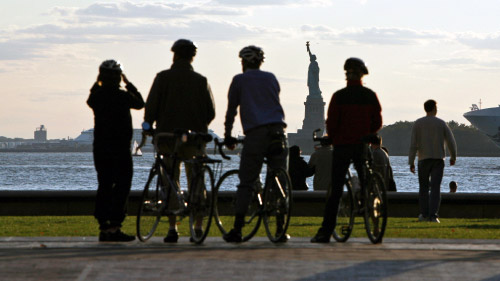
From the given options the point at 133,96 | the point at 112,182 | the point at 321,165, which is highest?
the point at 133,96

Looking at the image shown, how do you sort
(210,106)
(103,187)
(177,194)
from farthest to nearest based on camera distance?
1. (210,106)
2. (103,187)
3. (177,194)

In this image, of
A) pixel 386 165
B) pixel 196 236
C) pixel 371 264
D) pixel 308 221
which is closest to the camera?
pixel 371 264

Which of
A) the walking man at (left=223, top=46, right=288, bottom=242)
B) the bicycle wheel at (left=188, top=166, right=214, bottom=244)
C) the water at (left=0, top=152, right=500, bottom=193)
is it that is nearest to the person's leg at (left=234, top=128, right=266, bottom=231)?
the walking man at (left=223, top=46, right=288, bottom=242)

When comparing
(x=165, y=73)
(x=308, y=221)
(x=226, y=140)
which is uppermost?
(x=165, y=73)

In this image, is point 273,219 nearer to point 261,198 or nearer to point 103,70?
point 261,198

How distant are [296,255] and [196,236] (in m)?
1.30

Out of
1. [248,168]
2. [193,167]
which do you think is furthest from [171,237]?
[248,168]

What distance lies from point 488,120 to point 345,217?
143962 mm

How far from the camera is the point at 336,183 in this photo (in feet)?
29.0

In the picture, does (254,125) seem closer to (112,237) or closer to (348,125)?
(348,125)

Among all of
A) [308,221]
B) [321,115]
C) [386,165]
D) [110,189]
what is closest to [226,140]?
[110,189]

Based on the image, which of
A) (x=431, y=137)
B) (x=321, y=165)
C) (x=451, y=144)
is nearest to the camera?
(x=451, y=144)

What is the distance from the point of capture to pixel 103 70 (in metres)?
8.83

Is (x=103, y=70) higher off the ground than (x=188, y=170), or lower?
higher
